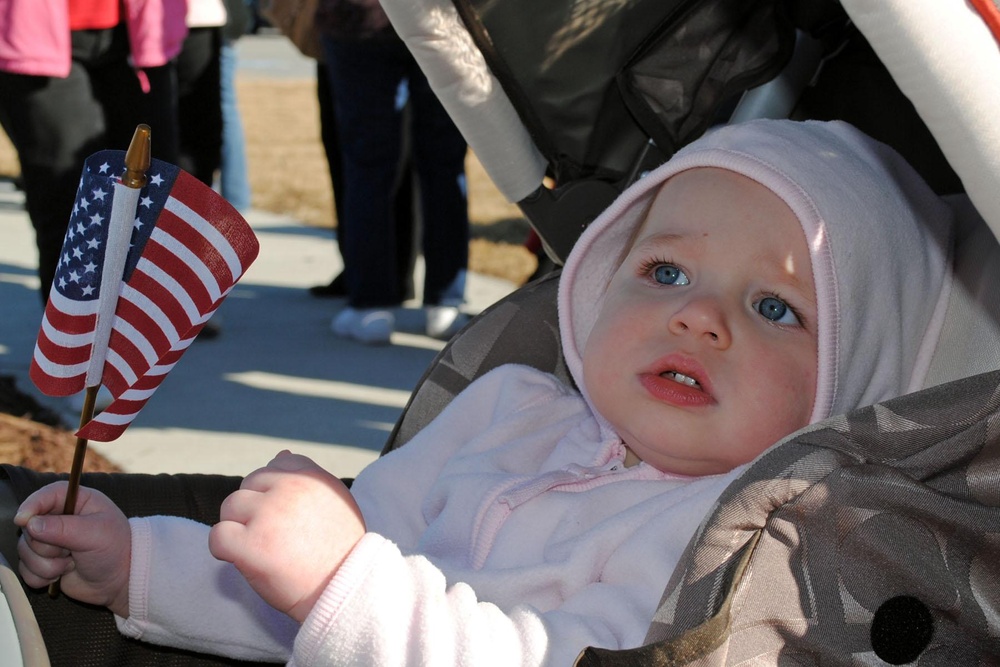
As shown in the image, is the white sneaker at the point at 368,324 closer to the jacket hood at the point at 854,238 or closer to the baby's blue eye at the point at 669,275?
the jacket hood at the point at 854,238

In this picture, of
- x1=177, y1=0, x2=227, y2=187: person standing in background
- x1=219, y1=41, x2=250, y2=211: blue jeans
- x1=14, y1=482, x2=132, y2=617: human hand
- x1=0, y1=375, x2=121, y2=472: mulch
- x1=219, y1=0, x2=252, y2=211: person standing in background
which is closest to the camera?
x1=14, y1=482, x2=132, y2=617: human hand

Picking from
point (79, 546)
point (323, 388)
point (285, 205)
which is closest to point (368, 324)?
point (323, 388)

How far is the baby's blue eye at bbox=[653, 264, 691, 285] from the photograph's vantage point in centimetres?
151

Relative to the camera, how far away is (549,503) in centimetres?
151

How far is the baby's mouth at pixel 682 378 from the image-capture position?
1418 mm

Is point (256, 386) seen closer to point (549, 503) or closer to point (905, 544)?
point (549, 503)

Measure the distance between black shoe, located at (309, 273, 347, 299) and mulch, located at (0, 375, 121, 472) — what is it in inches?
61.6

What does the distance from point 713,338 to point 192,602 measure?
27.2 inches

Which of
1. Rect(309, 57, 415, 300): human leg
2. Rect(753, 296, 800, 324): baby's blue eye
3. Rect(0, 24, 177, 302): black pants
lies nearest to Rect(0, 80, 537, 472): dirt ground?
Rect(0, 24, 177, 302): black pants

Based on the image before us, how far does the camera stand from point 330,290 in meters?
4.82

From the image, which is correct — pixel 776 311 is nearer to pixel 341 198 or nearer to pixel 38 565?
pixel 38 565

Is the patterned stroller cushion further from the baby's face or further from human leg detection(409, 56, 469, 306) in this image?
human leg detection(409, 56, 469, 306)

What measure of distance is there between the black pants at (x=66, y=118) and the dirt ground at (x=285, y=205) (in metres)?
0.13

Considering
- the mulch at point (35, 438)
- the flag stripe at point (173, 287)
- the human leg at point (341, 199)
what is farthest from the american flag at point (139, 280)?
the human leg at point (341, 199)
